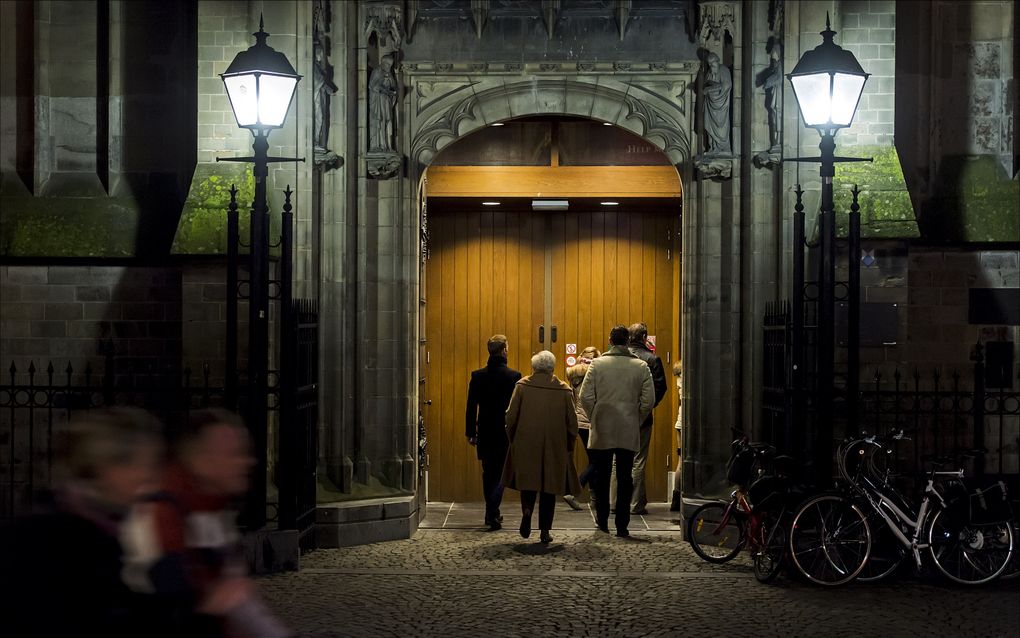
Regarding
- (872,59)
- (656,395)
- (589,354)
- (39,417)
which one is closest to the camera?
(872,59)

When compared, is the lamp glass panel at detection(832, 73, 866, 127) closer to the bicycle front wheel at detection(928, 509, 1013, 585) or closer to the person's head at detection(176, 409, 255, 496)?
the bicycle front wheel at detection(928, 509, 1013, 585)

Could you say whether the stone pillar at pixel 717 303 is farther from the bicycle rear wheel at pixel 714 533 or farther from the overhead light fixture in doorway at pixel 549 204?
the overhead light fixture in doorway at pixel 549 204

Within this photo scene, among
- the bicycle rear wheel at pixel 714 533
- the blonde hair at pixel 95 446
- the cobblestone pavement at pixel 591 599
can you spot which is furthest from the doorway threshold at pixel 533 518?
the blonde hair at pixel 95 446

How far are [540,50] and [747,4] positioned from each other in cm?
191

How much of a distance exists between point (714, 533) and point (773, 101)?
4.08 metres

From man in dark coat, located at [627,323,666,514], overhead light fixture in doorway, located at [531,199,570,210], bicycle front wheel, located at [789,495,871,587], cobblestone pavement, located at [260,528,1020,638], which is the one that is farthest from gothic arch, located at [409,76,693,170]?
bicycle front wheel, located at [789,495,871,587]

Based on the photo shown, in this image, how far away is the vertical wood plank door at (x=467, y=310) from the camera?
14.4 meters

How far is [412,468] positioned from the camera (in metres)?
12.1

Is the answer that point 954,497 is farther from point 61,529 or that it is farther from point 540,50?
point 61,529

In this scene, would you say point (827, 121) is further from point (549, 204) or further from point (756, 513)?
point (549, 204)

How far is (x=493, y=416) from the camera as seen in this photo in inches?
473

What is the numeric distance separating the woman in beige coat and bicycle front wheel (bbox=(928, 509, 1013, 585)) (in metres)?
3.08

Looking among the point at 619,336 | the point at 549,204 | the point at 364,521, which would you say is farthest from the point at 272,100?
the point at 549,204

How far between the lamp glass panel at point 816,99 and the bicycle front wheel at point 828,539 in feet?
8.79
